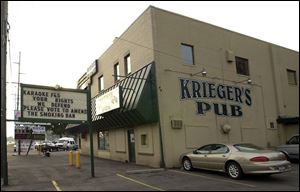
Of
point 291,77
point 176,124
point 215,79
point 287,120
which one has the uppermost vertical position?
point 291,77

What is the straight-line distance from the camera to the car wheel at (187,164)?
17.0 m

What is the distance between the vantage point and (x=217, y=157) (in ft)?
50.0

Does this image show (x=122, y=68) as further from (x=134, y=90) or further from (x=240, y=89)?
(x=240, y=89)

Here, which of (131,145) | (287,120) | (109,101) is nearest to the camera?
(109,101)

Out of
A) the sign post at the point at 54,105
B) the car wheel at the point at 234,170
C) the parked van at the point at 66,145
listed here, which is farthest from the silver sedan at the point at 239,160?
the parked van at the point at 66,145

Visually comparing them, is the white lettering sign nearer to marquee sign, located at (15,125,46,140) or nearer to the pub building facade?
the pub building facade

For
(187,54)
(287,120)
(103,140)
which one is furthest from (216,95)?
(103,140)

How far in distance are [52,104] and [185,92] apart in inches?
294

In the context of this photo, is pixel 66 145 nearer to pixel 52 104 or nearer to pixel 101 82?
pixel 101 82

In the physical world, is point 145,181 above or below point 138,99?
below

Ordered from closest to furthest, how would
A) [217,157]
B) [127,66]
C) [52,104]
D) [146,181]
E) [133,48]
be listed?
[146,181]
[217,157]
[52,104]
[133,48]
[127,66]

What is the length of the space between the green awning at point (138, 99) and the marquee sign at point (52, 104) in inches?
131

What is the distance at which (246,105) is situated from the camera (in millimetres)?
22891

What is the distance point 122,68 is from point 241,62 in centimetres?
760
